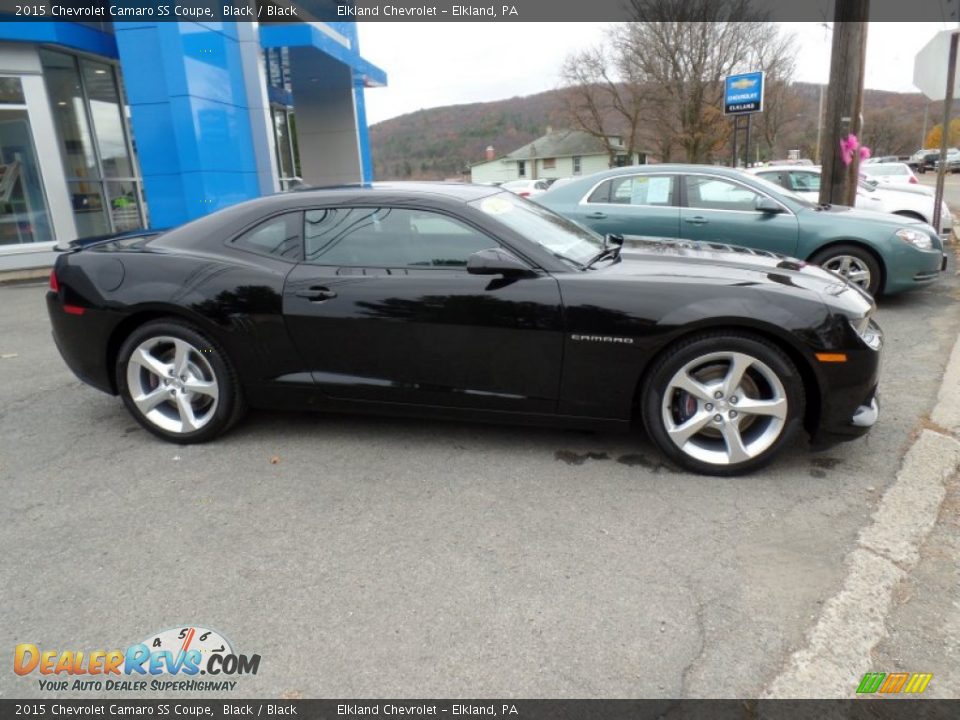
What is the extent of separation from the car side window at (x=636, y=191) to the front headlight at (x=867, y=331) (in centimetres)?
395

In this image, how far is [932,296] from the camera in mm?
7133

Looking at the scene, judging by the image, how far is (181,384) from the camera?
383cm

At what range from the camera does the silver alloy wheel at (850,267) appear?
6555 millimetres

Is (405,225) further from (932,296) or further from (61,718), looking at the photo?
(932,296)

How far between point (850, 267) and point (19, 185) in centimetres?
1289

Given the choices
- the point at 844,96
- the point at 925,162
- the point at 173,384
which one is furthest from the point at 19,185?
the point at 925,162

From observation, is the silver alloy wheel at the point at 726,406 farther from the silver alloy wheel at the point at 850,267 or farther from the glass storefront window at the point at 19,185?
the glass storefront window at the point at 19,185

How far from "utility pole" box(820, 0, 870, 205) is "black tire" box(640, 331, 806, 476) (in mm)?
6014

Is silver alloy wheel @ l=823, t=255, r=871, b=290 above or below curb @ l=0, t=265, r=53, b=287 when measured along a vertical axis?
above

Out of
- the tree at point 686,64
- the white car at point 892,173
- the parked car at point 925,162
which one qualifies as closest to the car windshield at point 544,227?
the white car at point 892,173

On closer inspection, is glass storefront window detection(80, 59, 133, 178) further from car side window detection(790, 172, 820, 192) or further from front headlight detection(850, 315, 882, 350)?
front headlight detection(850, 315, 882, 350)

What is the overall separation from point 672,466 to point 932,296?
546 centimetres

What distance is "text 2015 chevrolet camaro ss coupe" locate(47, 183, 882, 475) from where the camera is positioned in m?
3.21

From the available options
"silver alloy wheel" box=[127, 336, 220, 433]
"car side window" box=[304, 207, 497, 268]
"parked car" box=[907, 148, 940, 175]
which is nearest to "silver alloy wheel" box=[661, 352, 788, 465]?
"car side window" box=[304, 207, 497, 268]
